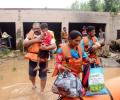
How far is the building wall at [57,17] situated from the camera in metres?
17.5

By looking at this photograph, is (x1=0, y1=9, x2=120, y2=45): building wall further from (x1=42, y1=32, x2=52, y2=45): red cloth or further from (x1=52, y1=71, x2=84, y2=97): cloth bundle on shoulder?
(x1=52, y1=71, x2=84, y2=97): cloth bundle on shoulder

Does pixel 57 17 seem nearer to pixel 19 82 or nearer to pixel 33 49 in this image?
pixel 19 82

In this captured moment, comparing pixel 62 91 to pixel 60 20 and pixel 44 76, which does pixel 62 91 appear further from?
pixel 60 20

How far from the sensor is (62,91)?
4746 mm

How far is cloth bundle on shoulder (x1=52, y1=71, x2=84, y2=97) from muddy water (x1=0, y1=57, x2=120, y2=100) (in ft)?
8.72

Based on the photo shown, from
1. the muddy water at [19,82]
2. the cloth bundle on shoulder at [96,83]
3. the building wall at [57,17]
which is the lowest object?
the muddy water at [19,82]

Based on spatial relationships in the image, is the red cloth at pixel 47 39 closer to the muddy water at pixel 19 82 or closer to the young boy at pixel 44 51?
the young boy at pixel 44 51

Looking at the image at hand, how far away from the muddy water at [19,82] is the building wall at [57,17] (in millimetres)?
3979

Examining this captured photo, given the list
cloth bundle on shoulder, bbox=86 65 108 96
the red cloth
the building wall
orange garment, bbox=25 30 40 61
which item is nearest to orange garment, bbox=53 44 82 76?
cloth bundle on shoulder, bbox=86 65 108 96

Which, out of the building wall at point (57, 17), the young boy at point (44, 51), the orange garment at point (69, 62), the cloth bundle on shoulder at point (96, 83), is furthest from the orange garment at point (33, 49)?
the building wall at point (57, 17)

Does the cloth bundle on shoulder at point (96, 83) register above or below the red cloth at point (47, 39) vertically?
below

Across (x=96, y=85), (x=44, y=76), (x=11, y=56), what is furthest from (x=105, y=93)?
(x=11, y=56)

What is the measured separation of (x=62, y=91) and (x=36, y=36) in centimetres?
287

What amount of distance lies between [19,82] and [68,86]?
16.2 feet
